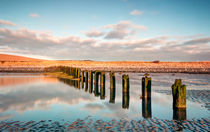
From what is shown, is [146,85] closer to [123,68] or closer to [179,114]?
[179,114]

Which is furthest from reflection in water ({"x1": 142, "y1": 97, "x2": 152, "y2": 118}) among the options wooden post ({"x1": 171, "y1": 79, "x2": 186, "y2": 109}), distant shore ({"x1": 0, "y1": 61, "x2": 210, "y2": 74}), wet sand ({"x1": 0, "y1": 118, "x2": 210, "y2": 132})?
distant shore ({"x1": 0, "y1": 61, "x2": 210, "y2": 74})

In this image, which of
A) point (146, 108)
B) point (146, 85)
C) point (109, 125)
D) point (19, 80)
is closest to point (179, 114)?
point (146, 108)

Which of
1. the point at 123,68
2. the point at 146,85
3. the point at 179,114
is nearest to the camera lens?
the point at 179,114

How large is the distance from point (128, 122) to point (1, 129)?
444cm

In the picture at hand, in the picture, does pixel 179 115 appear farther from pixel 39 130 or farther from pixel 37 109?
pixel 37 109

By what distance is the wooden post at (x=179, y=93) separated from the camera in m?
9.16

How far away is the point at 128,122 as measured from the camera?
23.0 ft

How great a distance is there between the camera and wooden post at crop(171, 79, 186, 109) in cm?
916

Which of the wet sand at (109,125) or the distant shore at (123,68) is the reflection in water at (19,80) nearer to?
the wet sand at (109,125)

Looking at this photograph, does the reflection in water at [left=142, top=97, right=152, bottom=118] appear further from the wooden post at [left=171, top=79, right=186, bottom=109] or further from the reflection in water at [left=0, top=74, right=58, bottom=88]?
the reflection in water at [left=0, top=74, right=58, bottom=88]

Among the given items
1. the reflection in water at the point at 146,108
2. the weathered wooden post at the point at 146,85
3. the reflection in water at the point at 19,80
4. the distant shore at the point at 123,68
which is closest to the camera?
the reflection in water at the point at 146,108

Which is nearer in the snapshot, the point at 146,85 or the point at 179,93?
the point at 179,93

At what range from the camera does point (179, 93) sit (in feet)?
30.1

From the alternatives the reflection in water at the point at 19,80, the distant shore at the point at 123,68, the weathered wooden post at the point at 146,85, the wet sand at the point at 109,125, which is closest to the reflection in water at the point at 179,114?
the wet sand at the point at 109,125
